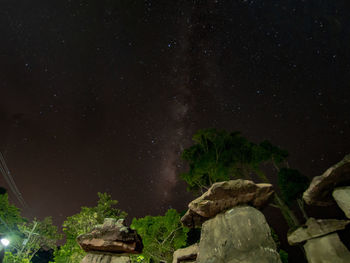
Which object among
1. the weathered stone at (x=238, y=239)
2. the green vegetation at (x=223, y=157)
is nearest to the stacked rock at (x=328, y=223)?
the weathered stone at (x=238, y=239)

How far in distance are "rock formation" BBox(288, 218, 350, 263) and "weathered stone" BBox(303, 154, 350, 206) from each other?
0.59 metres

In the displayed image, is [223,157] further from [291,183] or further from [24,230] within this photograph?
[24,230]

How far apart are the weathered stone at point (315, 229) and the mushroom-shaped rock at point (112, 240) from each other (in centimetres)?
485

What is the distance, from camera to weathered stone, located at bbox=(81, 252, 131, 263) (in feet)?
8.14

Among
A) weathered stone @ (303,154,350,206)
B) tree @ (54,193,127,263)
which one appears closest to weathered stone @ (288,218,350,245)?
weathered stone @ (303,154,350,206)

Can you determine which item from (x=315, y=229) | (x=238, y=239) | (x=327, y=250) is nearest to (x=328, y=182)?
(x=315, y=229)

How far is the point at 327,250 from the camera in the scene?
4.61m

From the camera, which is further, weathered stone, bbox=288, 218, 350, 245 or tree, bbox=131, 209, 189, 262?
tree, bbox=131, 209, 189, 262

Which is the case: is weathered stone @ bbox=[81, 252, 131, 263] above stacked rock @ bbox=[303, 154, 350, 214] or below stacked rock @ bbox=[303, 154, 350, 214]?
below

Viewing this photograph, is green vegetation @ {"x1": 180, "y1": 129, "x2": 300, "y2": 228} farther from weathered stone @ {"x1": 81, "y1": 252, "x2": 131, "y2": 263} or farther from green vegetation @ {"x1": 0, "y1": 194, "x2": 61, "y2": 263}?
green vegetation @ {"x1": 0, "y1": 194, "x2": 61, "y2": 263}

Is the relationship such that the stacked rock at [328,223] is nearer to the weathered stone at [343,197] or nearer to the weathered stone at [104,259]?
the weathered stone at [343,197]

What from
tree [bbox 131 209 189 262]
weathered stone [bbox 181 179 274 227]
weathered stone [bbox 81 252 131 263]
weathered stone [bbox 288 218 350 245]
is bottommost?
weathered stone [bbox 81 252 131 263]

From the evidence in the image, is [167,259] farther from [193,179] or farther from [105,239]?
[105,239]

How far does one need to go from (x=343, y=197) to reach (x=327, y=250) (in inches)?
60.0
